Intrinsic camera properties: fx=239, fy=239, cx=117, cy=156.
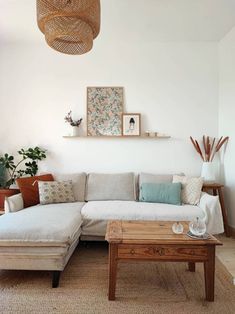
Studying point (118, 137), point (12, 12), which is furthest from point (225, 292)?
point (12, 12)

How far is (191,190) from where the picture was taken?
310 cm

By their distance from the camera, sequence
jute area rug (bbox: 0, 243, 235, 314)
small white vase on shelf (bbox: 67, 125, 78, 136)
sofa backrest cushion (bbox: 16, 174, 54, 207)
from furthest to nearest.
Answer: small white vase on shelf (bbox: 67, 125, 78, 136)
sofa backrest cushion (bbox: 16, 174, 54, 207)
jute area rug (bbox: 0, 243, 235, 314)

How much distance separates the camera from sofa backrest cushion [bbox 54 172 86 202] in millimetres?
3312

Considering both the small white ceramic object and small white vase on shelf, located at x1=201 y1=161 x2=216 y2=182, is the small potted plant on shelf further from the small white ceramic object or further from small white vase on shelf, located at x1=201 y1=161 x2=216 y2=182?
the small white ceramic object

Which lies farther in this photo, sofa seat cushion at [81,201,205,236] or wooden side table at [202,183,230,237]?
wooden side table at [202,183,230,237]

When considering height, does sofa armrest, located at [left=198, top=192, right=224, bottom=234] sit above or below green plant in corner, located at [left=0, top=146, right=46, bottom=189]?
below

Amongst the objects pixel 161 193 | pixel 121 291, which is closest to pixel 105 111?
pixel 161 193

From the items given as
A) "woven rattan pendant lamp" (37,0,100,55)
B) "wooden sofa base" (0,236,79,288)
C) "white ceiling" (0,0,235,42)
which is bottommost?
"wooden sofa base" (0,236,79,288)

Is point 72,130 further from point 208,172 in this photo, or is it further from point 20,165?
point 208,172

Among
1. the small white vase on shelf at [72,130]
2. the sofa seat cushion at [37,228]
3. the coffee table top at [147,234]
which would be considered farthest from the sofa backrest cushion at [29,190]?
the coffee table top at [147,234]

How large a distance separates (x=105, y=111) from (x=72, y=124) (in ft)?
1.78

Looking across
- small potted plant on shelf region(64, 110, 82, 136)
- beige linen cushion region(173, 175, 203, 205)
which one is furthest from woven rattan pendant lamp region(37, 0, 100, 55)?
beige linen cushion region(173, 175, 203, 205)

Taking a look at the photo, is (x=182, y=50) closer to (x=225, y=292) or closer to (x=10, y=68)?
(x=10, y=68)

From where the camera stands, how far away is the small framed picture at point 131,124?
3.65 meters
